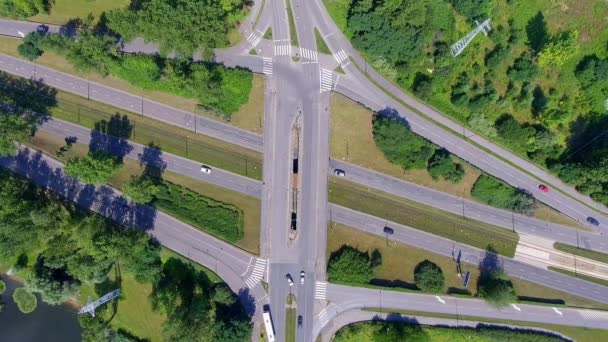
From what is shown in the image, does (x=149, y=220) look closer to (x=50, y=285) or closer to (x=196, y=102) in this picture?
(x=50, y=285)

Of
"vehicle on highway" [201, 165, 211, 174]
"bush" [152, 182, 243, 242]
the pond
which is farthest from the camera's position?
the pond

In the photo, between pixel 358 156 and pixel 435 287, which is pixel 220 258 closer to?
pixel 358 156

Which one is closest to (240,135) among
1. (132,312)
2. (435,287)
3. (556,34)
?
(132,312)

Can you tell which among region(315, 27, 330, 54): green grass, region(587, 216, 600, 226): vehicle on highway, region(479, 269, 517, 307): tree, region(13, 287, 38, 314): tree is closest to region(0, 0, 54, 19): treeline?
region(13, 287, 38, 314): tree

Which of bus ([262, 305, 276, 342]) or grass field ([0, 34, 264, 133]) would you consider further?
grass field ([0, 34, 264, 133])

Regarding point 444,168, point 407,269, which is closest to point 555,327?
point 407,269

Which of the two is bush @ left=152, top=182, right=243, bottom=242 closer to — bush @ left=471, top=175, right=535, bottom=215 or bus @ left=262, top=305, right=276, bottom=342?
bus @ left=262, top=305, right=276, bottom=342
